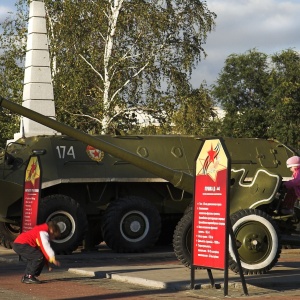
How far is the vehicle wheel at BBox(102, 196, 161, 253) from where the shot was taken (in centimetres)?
2352

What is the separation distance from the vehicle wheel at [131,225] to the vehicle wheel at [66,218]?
2.25 ft

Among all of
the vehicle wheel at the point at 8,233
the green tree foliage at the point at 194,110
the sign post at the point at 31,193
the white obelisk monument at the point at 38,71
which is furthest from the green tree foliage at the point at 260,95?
the sign post at the point at 31,193

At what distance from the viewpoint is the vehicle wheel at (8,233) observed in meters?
25.0

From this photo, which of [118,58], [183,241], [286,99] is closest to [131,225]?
[183,241]

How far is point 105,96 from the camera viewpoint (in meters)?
46.8

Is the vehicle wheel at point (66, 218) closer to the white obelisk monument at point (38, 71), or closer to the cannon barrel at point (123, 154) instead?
the cannon barrel at point (123, 154)

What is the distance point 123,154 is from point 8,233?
9305mm

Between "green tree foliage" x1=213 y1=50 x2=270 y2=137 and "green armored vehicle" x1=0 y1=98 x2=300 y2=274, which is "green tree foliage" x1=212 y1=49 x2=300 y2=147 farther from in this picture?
"green armored vehicle" x1=0 y1=98 x2=300 y2=274

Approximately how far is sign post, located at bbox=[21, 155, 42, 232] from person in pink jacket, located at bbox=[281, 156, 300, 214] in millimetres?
4343

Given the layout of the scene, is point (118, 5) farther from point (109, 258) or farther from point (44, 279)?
point (44, 279)

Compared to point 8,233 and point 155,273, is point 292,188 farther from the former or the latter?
point 8,233

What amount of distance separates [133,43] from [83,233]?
24051mm

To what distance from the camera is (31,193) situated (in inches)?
764

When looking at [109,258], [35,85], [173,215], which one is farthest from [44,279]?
[35,85]
